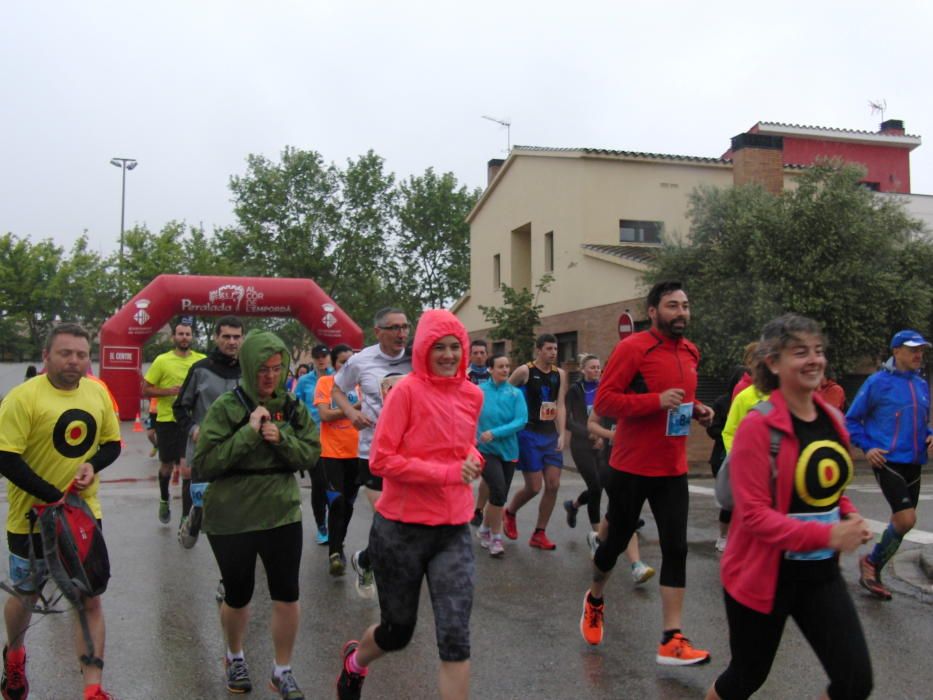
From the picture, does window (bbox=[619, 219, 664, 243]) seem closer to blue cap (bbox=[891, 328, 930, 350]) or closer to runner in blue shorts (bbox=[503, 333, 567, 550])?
runner in blue shorts (bbox=[503, 333, 567, 550])

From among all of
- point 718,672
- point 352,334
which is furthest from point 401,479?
point 352,334

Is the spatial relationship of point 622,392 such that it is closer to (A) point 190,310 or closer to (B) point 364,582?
(B) point 364,582

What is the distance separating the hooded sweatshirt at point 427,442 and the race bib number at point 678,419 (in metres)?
1.39

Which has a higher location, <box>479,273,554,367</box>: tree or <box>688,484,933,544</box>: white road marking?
A: <box>479,273,554,367</box>: tree

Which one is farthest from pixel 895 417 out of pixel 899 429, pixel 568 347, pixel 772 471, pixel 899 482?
pixel 568 347

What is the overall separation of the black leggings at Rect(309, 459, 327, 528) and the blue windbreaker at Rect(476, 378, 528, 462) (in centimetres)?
134

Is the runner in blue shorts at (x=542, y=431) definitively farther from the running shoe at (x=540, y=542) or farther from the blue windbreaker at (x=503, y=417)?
the blue windbreaker at (x=503, y=417)

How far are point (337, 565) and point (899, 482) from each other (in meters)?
4.03

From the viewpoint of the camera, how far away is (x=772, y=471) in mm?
3018

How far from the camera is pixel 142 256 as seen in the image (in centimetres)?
4191

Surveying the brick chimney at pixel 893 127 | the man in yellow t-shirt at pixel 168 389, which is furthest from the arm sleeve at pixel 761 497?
the brick chimney at pixel 893 127

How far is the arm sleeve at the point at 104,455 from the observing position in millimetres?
4234

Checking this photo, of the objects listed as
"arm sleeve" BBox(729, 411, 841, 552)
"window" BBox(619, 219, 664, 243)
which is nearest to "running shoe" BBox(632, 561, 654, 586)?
"arm sleeve" BBox(729, 411, 841, 552)

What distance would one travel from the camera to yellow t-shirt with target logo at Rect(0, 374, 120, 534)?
400 cm
